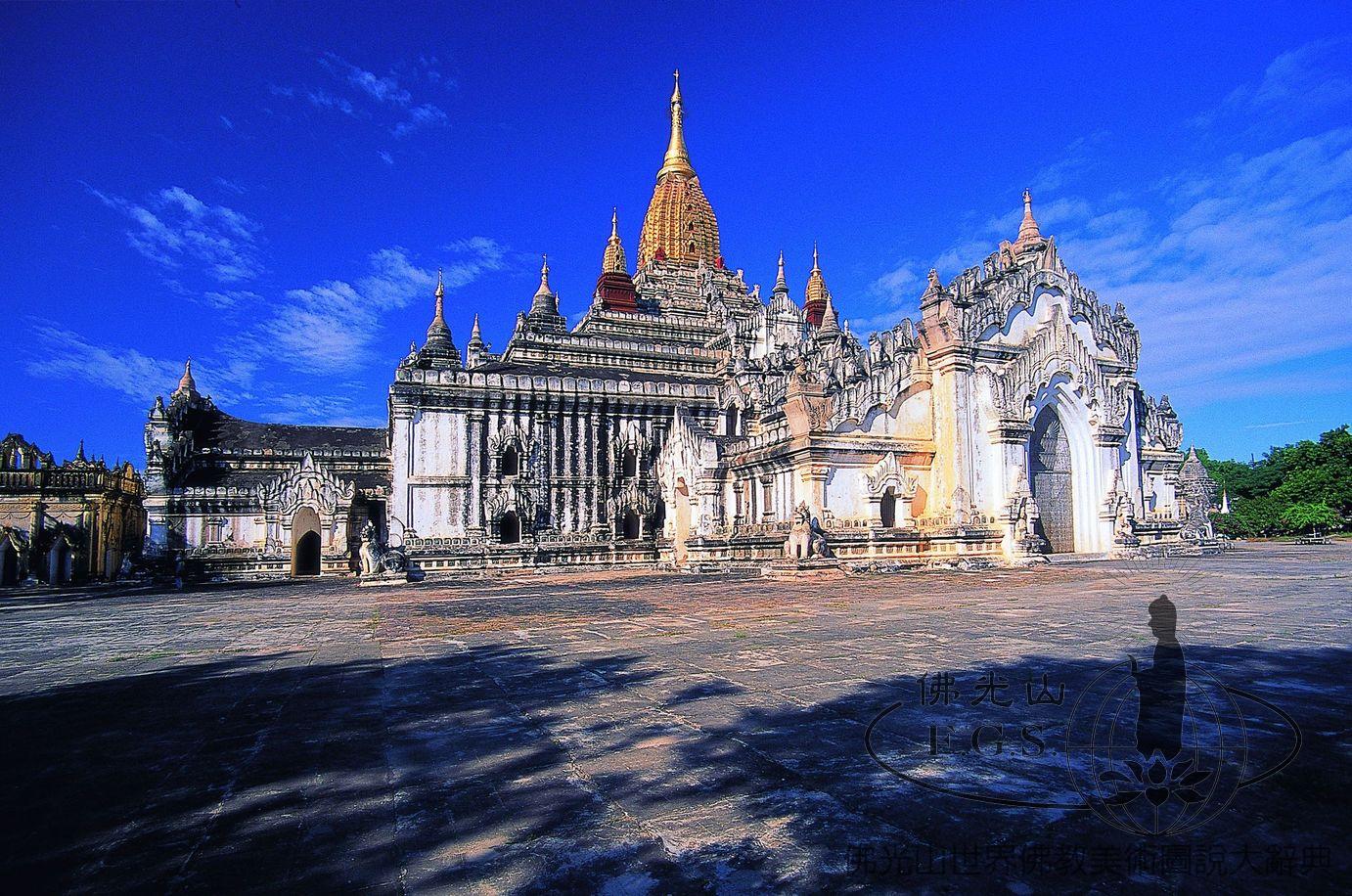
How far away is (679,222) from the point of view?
2388 inches

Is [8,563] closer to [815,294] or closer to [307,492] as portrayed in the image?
[307,492]

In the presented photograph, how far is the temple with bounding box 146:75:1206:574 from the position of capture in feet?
81.6

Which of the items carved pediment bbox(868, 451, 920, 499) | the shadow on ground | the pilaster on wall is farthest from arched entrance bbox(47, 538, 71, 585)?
the pilaster on wall

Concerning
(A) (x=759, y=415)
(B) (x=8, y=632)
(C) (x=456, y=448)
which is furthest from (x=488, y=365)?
(B) (x=8, y=632)

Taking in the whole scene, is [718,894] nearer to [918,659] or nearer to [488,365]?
[918,659]

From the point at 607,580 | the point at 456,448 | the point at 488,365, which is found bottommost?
the point at 607,580

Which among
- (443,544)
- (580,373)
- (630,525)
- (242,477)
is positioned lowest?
(443,544)

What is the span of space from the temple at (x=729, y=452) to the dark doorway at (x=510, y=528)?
5.3 inches

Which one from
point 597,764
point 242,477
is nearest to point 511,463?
point 242,477

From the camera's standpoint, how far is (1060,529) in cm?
2838

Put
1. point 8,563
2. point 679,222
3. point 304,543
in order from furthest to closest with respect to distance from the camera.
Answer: point 679,222 < point 8,563 < point 304,543

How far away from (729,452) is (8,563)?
31392 millimetres

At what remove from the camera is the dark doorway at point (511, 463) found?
3300 centimetres

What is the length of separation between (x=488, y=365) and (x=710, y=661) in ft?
96.0
